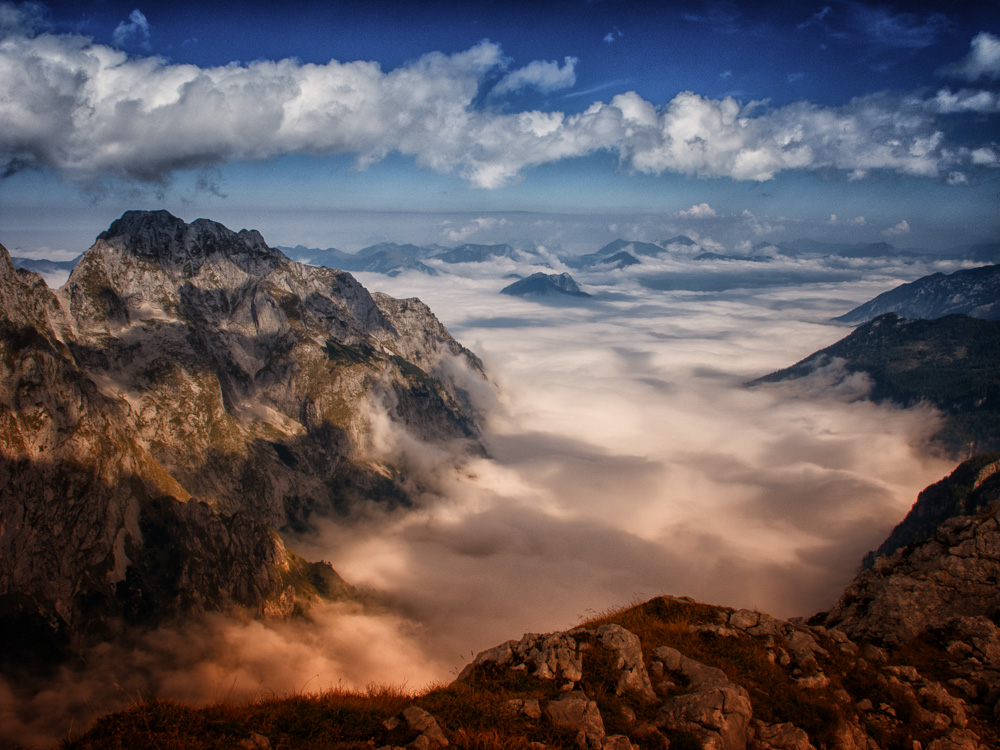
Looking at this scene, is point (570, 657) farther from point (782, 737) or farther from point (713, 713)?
point (782, 737)

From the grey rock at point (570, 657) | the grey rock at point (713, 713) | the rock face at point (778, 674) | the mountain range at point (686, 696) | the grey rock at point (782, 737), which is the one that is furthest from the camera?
the grey rock at point (570, 657)

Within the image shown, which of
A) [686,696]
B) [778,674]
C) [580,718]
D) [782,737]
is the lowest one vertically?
[778,674]

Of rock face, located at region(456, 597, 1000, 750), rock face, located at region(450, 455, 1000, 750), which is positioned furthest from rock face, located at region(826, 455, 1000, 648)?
rock face, located at region(456, 597, 1000, 750)

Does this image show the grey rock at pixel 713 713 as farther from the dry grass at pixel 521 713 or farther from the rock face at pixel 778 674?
the dry grass at pixel 521 713

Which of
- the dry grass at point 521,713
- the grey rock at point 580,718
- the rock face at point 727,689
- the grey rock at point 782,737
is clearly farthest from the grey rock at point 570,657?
the grey rock at point 782,737

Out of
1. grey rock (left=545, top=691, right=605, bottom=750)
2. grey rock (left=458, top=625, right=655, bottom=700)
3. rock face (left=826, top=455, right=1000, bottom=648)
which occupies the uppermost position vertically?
grey rock (left=545, top=691, right=605, bottom=750)

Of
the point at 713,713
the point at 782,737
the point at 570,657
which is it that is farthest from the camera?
the point at 570,657

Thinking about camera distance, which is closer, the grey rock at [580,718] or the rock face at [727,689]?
the grey rock at [580,718]

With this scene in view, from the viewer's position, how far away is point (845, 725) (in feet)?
65.2

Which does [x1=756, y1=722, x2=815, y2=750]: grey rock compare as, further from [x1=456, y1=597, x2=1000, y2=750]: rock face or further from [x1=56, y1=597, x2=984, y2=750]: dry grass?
[x1=56, y1=597, x2=984, y2=750]: dry grass

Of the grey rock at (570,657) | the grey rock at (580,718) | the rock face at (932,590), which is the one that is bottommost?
the rock face at (932,590)

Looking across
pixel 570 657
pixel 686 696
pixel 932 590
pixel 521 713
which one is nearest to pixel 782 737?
pixel 686 696

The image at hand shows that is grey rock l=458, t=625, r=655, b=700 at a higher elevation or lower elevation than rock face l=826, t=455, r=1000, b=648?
higher

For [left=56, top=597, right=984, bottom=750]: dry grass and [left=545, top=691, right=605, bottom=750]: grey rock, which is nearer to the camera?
[left=56, top=597, right=984, bottom=750]: dry grass
